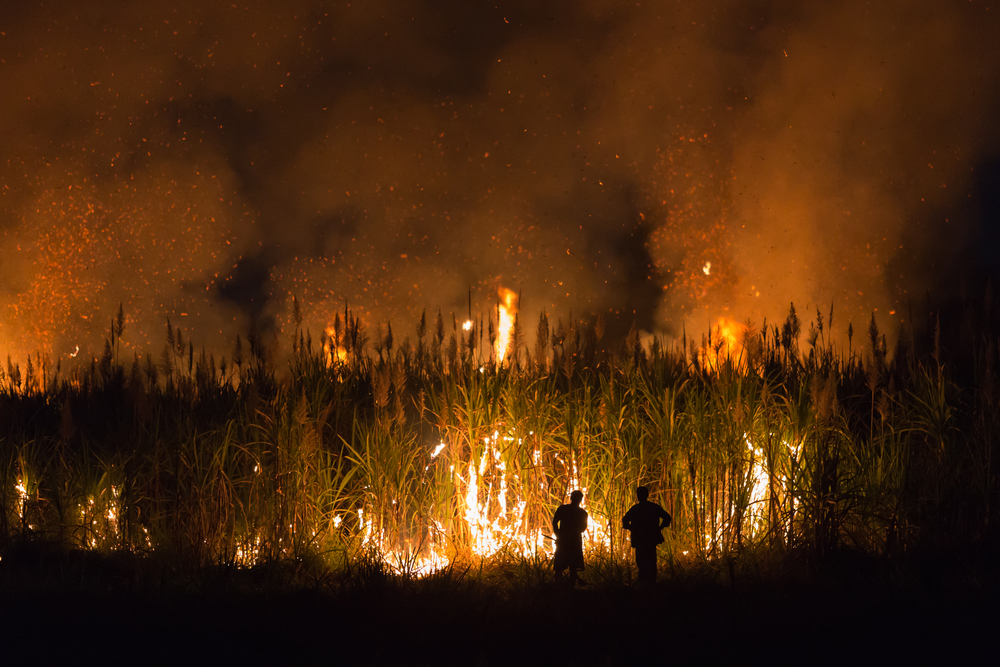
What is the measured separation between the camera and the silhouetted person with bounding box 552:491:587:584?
431 centimetres

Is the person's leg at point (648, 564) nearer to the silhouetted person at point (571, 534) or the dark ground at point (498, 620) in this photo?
the dark ground at point (498, 620)

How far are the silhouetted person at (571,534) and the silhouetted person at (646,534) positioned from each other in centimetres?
25

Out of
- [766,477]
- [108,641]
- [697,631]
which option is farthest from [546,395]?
[108,641]

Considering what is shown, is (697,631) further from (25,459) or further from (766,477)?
(25,459)

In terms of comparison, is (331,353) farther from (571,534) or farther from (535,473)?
(571,534)

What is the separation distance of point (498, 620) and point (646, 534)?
914 mm

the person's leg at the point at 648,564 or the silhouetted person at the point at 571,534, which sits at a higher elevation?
the silhouetted person at the point at 571,534

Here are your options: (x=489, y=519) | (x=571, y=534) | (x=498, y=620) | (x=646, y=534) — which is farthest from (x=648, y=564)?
(x=489, y=519)

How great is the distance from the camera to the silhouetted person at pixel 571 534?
14.1 feet

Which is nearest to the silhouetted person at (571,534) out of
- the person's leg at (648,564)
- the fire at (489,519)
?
the person's leg at (648,564)

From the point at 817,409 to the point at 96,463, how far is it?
5.12 metres

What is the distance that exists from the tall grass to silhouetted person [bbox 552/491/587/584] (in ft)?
1.54

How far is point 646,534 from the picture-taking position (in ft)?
13.9

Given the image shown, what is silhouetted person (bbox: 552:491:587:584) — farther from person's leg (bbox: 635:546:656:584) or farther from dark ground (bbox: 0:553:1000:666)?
person's leg (bbox: 635:546:656:584)
